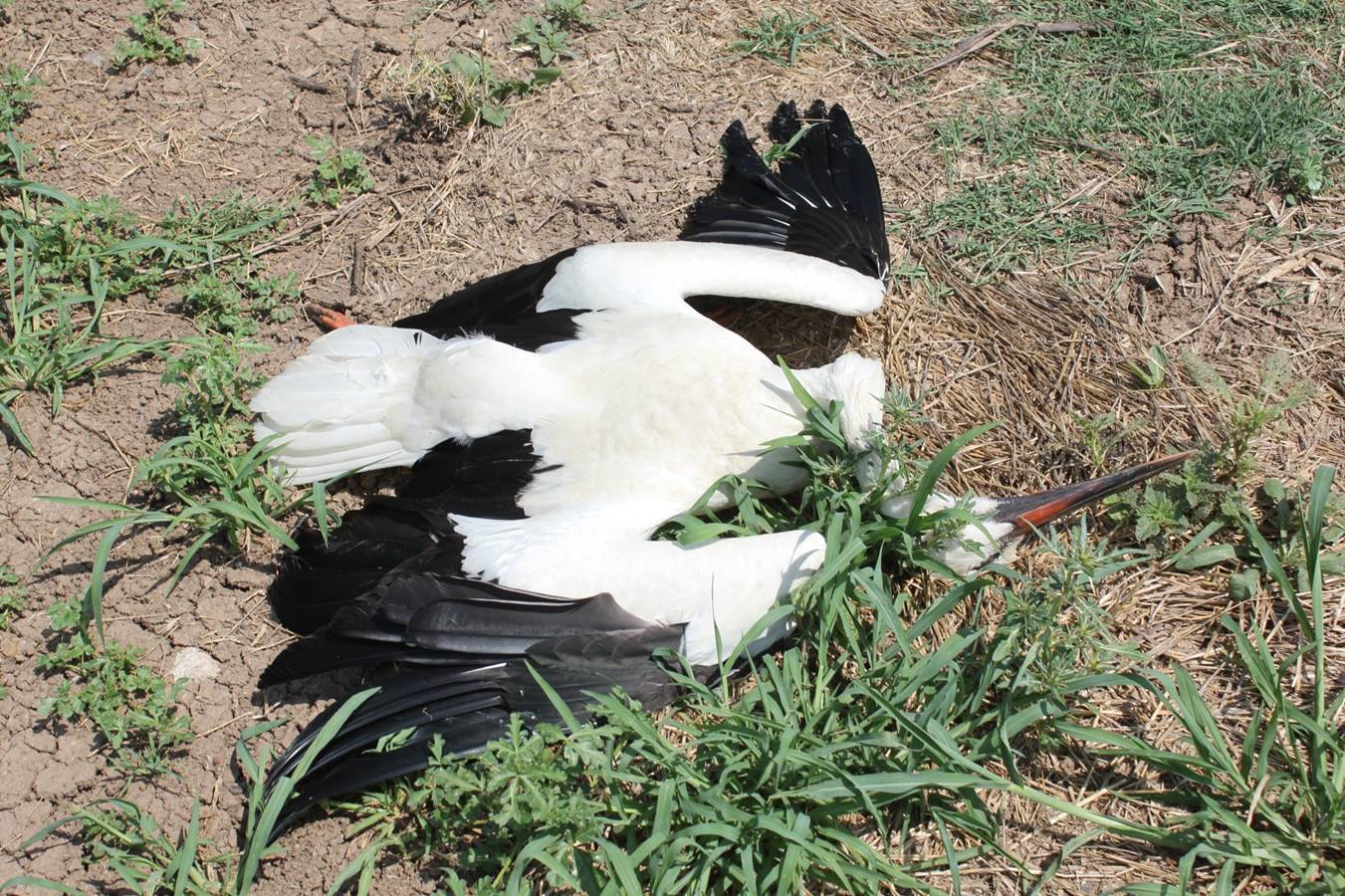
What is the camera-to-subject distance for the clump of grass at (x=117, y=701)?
276cm

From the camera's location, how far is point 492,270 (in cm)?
379

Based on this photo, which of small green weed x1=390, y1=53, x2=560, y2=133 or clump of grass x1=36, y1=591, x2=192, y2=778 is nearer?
clump of grass x1=36, y1=591, x2=192, y2=778

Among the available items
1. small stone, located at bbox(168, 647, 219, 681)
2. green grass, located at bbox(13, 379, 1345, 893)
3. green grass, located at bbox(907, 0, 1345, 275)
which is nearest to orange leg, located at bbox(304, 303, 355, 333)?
small stone, located at bbox(168, 647, 219, 681)

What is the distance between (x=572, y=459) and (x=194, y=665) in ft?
4.16

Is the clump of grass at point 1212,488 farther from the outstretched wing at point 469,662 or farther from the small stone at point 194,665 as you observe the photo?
the small stone at point 194,665

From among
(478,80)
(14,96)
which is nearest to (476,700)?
(478,80)

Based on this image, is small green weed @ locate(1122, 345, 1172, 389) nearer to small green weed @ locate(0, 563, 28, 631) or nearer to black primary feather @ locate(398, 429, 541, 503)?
black primary feather @ locate(398, 429, 541, 503)

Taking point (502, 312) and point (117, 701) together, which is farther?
point (502, 312)

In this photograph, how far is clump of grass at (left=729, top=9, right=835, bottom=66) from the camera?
423 cm

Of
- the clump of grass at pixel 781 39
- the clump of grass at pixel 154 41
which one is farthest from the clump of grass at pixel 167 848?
the clump of grass at pixel 781 39

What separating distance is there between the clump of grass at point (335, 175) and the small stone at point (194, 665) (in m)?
1.78

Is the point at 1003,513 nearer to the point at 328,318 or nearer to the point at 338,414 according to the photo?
the point at 338,414

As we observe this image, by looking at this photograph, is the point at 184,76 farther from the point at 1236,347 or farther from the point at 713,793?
the point at 1236,347

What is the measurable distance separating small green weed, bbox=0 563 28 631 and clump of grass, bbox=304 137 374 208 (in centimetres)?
169
